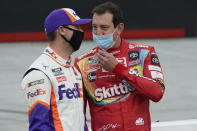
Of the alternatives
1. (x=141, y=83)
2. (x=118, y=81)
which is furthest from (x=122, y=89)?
(x=141, y=83)

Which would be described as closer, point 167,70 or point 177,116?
point 177,116

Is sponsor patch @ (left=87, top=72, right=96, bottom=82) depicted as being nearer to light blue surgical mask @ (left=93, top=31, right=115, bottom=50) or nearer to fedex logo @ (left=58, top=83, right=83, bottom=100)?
light blue surgical mask @ (left=93, top=31, right=115, bottom=50)

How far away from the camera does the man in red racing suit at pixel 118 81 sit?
3.46m

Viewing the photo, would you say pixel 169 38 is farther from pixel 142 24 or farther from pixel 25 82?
pixel 25 82

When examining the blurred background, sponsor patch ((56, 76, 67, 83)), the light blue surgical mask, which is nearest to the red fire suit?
the light blue surgical mask

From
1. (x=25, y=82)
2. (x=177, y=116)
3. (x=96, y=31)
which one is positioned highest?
(x=96, y=31)

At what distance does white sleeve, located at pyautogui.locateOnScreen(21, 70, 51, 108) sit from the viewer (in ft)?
9.37

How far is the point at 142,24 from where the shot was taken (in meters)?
18.2

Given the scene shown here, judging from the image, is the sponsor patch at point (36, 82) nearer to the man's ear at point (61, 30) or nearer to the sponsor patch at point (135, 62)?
the man's ear at point (61, 30)

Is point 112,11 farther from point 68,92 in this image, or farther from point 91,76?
point 68,92

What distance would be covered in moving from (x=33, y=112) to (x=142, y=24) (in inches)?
616

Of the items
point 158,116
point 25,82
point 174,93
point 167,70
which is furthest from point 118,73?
point 167,70

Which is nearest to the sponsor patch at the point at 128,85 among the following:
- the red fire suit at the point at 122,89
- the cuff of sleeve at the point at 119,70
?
the red fire suit at the point at 122,89

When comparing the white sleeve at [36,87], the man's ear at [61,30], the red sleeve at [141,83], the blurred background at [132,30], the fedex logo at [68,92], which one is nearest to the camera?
the white sleeve at [36,87]
